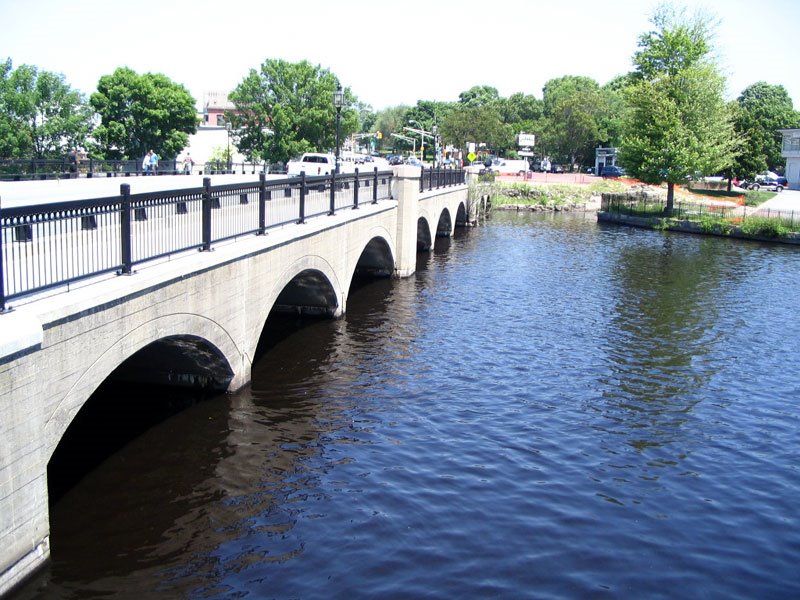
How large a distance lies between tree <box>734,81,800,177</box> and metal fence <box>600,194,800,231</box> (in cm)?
832

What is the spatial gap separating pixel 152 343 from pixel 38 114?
152ft

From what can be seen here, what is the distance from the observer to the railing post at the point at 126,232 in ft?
34.8

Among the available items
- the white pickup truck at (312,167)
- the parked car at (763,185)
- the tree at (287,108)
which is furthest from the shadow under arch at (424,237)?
the parked car at (763,185)

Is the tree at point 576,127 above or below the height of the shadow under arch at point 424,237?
above

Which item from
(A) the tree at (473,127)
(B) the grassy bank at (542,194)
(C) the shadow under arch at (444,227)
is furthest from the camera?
(A) the tree at (473,127)

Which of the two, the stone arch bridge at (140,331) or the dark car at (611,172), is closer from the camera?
the stone arch bridge at (140,331)

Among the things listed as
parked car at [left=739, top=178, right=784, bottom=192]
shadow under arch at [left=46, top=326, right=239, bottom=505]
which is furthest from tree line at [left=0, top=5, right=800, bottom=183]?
shadow under arch at [left=46, top=326, right=239, bottom=505]

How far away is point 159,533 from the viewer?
33.0ft

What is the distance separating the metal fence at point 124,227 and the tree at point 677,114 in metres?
40.8

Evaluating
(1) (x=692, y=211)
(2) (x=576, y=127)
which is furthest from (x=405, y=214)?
(2) (x=576, y=127)

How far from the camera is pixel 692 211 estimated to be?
5497 cm

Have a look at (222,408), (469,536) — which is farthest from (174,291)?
(469,536)

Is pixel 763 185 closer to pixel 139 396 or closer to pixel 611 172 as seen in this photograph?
pixel 611 172

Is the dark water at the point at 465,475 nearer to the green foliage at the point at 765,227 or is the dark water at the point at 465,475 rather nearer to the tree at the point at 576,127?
the green foliage at the point at 765,227
